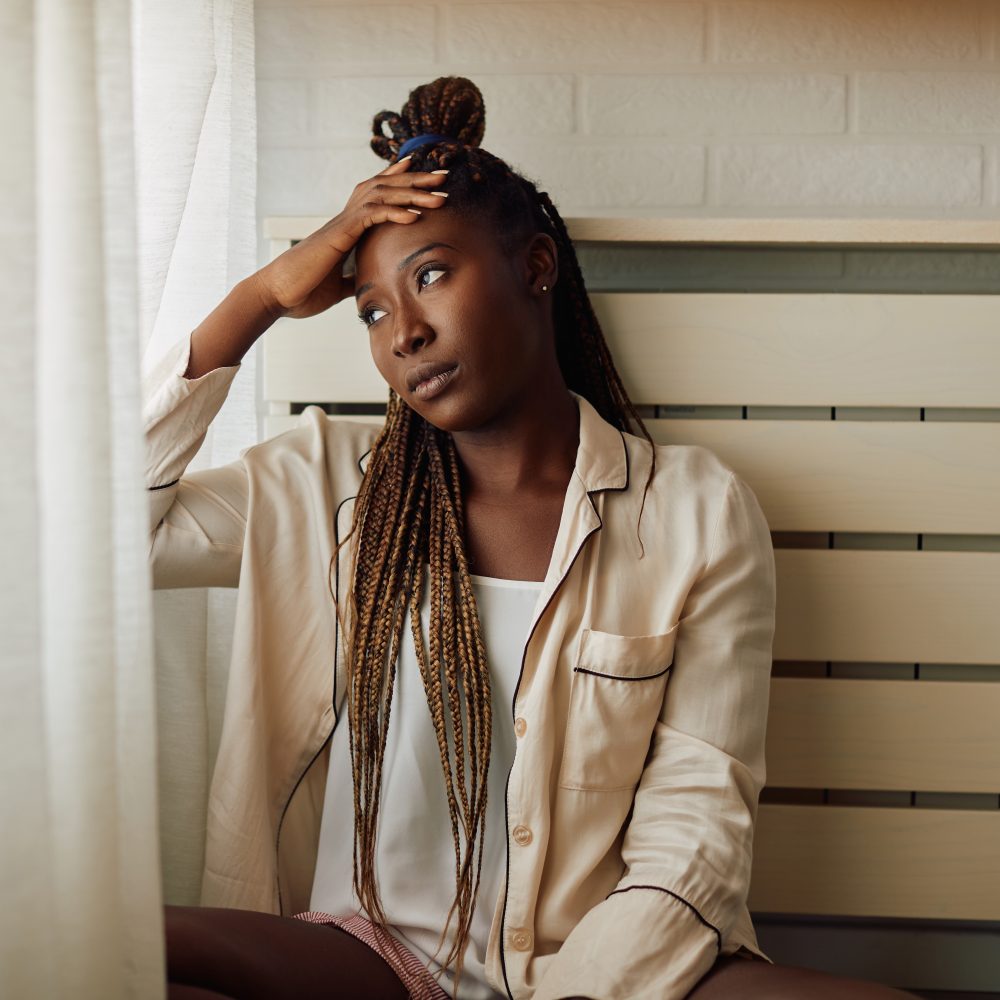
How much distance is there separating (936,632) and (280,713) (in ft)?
2.67

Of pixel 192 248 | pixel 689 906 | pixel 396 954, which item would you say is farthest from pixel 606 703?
pixel 192 248

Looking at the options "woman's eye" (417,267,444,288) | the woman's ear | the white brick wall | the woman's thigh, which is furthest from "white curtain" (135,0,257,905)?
the woman's thigh

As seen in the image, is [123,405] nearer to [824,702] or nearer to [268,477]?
[268,477]

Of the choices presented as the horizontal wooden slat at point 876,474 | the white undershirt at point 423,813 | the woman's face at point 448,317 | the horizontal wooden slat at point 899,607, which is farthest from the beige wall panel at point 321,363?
the horizontal wooden slat at point 899,607

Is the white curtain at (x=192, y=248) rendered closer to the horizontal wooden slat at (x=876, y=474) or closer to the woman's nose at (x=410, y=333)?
the woman's nose at (x=410, y=333)

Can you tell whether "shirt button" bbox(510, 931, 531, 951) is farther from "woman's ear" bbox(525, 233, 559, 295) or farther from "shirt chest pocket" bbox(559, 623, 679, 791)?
"woman's ear" bbox(525, 233, 559, 295)

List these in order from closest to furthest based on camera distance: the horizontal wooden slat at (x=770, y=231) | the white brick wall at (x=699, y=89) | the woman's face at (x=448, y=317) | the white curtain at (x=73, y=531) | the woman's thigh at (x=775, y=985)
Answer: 1. the white curtain at (x=73, y=531)
2. the woman's thigh at (x=775, y=985)
3. the woman's face at (x=448, y=317)
4. the horizontal wooden slat at (x=770, y=231)
5. the white brick wall at (x=699, y=89)

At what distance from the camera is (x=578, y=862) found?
1048 mm

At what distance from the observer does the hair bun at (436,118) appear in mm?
1183

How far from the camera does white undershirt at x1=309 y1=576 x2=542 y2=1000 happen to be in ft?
3.53

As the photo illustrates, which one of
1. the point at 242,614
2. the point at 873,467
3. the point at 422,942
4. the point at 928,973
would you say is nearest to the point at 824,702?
the point at 873,467

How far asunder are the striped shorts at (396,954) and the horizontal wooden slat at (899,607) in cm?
59

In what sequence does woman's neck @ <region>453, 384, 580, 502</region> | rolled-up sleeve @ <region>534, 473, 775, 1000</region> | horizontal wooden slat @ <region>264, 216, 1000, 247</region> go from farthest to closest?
1. horizontal wooden slat @ <region>264, 216, 1000, 247</region>
2. woman's neck @ <region>453, 384, 580, 502</region>
3. rolled-up sleeve @ <region>534, 473, 775, 1000</region>

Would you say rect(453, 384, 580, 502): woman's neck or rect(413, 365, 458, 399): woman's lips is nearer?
rect(413, 365, 458, 399): woman's lips
